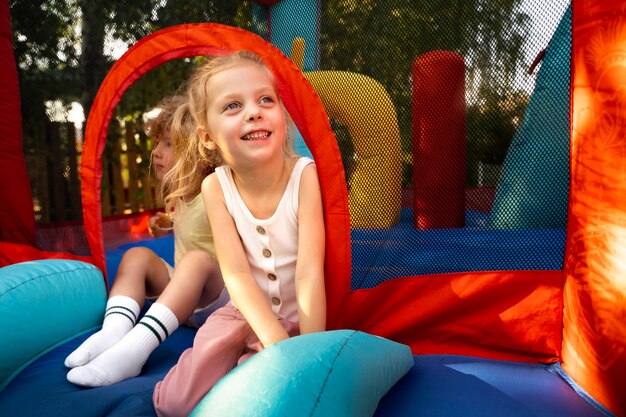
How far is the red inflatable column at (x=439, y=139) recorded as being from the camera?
56.1 inches

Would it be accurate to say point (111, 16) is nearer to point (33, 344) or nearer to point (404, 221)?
point (33, 344)

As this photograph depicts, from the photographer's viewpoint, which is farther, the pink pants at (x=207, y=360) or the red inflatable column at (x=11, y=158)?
the red inflatable column at (x=11, y=158)

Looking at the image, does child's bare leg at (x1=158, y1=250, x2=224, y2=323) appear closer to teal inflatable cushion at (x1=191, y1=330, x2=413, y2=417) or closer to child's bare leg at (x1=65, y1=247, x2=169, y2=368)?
child's bare leg at (x1=65, y1=247, x2=169, y2=368)

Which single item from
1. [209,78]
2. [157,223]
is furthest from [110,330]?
[157,223]

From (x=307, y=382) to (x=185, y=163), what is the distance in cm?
107

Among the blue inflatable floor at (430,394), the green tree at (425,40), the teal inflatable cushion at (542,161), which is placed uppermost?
the green tree at (425,40)

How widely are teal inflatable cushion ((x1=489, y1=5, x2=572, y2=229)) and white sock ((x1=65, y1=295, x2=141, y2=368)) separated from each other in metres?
0.99

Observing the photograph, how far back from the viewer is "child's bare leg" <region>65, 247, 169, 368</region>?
57.8 inches

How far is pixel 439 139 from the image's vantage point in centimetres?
145

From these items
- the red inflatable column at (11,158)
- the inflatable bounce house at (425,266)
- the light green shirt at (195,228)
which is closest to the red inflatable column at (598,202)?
the inflatable bounce house at (425,266)

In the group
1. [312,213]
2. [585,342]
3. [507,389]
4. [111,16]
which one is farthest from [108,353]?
[111,16]

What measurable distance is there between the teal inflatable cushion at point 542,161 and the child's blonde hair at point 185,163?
89 centimetres

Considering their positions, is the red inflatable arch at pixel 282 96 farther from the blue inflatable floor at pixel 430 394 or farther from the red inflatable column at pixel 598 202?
the red inflatable column at pixel 598 202

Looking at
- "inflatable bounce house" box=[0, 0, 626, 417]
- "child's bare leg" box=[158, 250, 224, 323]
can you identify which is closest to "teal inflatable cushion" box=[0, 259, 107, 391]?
"inflatable bounce house" box=[0, 0, 626, 417]
